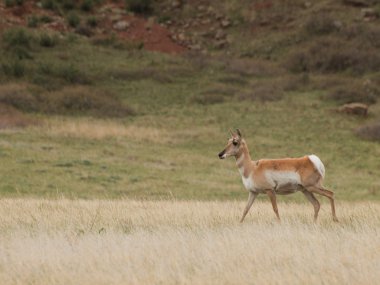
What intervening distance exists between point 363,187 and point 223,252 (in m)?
19.2

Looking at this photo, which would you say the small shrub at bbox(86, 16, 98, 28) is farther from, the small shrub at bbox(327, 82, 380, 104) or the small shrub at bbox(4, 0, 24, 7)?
the small shrub at bbox(327, 82, 380, 104)

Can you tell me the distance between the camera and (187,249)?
439 inches

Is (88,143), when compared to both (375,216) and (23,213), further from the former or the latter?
(375,216)

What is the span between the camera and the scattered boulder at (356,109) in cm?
4322

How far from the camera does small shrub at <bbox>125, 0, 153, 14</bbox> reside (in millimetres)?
69250

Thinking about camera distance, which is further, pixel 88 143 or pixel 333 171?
pixel 88 143

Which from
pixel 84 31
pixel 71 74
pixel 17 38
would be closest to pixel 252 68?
pixel 71 74

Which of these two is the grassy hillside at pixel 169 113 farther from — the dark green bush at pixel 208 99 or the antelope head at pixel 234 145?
the antelope head at pixel 234 145

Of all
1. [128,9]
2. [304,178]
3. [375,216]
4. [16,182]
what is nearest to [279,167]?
[304,178]

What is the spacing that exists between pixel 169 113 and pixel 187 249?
33.3 metres

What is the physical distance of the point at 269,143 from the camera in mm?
37656

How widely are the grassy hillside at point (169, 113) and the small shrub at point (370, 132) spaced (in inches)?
20.3

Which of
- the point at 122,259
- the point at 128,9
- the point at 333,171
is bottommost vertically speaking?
the point at 128,9

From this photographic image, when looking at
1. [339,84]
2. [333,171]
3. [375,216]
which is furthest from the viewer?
[339,84]
